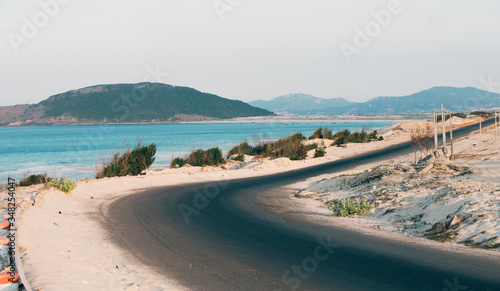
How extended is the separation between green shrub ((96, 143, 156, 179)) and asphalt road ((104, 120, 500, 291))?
437 inches

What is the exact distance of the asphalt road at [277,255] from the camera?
619 cm

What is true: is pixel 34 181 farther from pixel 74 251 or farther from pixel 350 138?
pixel 350 138

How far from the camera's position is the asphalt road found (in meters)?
6.19

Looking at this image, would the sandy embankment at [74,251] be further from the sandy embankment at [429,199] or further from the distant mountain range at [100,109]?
the distant mountain range at [100,109]

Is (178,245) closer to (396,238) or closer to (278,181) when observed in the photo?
(396,238)

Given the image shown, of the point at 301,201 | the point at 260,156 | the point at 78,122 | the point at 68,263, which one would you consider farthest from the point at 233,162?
the point at 78,122

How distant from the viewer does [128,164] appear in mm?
25500

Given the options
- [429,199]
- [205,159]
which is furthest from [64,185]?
[205,159]

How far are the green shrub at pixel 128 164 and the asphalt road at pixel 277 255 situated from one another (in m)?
11.1

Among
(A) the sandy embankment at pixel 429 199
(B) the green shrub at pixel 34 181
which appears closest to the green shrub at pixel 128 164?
(B) the green shrub at pixel 34 181

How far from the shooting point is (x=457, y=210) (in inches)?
381

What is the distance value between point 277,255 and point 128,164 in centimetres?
1956

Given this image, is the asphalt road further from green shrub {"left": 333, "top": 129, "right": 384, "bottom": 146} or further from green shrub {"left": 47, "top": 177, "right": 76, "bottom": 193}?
green shrub {"left": 333, "top": 129, "right": 384, "bottom": 146}

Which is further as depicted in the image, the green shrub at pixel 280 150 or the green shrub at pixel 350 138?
the green shrub at pixel 350 138
